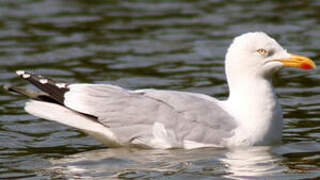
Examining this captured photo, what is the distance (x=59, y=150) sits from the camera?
31.7 ft

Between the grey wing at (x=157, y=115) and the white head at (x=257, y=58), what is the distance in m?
0.49

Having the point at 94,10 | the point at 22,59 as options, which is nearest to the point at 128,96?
the point at 22,59

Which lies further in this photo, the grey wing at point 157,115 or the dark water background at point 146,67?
the grey wing at point 157,115

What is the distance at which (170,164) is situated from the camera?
878cm

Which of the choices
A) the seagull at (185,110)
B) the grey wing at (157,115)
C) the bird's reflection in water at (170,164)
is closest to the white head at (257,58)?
the seagull at (185,110)

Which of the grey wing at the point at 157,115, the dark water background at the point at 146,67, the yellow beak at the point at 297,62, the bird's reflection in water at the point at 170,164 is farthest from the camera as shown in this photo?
the yellow beak at the point at 297,62

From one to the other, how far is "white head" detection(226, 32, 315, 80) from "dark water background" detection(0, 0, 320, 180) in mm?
864

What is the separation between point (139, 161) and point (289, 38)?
6.68 m

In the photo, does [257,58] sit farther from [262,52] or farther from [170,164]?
[170,164]

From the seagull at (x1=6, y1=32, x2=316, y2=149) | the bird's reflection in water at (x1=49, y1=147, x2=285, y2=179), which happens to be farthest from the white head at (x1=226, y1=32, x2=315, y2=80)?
the bird's reflection in water at (x1=49, y1=147, x2=285, y2=179)

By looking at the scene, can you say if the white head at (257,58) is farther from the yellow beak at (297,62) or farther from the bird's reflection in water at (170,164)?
the bird's reflection in water at (170,164)

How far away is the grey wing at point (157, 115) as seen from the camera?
920 centimetres

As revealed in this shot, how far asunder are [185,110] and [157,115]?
0.30 m

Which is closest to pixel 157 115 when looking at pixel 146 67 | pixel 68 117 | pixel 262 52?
pixel 68 117
